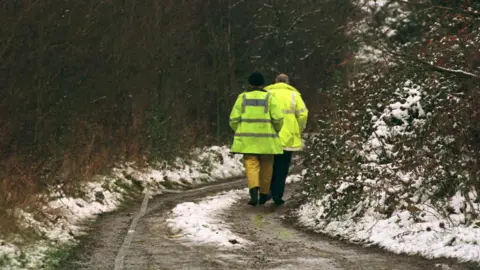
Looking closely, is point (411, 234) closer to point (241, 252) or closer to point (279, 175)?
point (241, 252)

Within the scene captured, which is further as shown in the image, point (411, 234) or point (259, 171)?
point (259, 171)

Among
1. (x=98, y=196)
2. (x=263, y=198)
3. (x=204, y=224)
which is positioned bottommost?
(x=98, y=196)

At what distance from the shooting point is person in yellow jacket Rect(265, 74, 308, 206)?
1263cm

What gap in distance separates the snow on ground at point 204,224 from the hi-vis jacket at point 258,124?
1.09m

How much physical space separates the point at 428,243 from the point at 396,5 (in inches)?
114

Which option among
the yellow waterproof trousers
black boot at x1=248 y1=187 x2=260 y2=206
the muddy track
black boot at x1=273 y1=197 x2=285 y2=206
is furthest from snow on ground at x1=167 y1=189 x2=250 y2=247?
black boot at x1=273 y1=197 x2=285 y2=206

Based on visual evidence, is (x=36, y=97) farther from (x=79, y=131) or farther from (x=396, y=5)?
(x=396, y=5)

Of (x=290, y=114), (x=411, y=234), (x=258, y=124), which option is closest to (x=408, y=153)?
(x=411, y=234)

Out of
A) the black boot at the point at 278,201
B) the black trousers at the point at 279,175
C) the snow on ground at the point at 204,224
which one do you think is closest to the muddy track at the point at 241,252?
the snow on ground at the point at 204,224

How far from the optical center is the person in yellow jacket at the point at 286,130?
1263 cm

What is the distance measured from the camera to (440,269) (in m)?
6.67

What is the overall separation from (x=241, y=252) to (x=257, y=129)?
457cm

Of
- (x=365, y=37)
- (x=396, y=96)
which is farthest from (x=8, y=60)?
(x=365, y=37)

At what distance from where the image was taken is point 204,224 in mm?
9359
